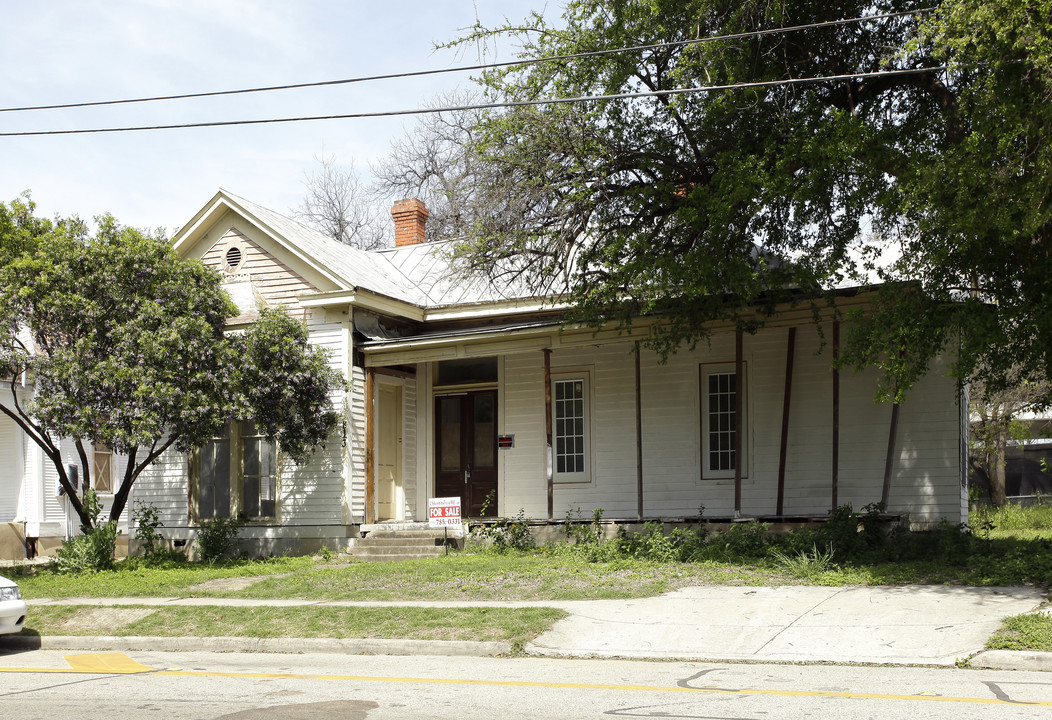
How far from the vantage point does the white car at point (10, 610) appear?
412 inches

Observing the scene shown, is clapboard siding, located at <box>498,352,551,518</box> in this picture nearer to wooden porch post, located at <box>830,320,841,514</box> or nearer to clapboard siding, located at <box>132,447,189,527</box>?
wooden porch post, located at <box>830,320,841,514</box>

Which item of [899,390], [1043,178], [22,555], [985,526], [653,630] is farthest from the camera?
[22,555]

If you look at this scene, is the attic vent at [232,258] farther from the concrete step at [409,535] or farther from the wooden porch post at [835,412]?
the wooden porch post at [835,412]

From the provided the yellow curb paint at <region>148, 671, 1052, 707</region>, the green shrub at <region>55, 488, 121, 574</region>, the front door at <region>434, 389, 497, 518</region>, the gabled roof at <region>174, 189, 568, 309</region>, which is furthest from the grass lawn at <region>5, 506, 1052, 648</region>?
the gabled roof at <region>174, 189, 568, 309</region>

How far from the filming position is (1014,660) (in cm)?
806

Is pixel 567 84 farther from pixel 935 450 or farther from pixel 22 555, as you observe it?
pixel 22 555

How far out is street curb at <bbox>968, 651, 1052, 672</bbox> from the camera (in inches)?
314

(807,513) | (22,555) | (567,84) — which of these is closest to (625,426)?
(807,513)

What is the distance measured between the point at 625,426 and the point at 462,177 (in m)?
5.55

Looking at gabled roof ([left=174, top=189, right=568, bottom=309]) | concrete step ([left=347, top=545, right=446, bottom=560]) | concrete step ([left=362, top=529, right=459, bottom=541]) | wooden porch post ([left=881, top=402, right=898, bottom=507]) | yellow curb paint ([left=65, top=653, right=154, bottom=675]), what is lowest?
yellow curb paint ([left=65, top=653, right=154, bottom=675])

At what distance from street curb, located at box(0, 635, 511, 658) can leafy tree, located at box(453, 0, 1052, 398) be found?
5.63 m

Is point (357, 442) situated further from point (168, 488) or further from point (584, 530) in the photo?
point (584, 530)

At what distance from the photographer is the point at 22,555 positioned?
74.4ft

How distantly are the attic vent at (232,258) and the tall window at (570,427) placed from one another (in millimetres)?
6499
